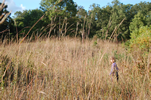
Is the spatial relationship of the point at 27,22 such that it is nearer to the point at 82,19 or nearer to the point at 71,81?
the point at 82,19

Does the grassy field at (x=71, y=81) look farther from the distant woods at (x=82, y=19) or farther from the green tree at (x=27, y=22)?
the green tree at (x=27, y=22)

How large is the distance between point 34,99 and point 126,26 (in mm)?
30309

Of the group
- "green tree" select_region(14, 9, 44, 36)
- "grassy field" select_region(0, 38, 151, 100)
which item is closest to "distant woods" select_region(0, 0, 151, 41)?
"green tree" select_region(14, 9, 44, 36)

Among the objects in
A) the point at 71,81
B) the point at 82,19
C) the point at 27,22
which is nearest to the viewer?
the point at 71,81

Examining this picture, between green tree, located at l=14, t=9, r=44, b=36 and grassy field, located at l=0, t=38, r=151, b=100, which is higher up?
green tree, located at l=14, t=9, r=44, b=36

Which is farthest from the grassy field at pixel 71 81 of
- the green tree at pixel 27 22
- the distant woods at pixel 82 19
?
the green tree at pixel 27 22

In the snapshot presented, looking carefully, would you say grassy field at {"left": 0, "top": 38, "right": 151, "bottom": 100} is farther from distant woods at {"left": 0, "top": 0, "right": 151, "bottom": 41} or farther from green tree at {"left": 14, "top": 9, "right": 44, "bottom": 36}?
green tree at {"left": 14, "top": 9, "right": 44, "bottom": 36}

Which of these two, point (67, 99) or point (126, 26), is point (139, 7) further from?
point (67, 99)

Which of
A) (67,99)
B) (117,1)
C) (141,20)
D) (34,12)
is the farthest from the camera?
(117,1)

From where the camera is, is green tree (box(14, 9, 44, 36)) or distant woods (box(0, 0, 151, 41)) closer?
distant woods (box(0, 0, 151, 41))

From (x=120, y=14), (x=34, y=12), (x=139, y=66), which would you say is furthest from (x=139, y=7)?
(x=139, y=66)

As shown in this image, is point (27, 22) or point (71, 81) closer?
point (71, 81)

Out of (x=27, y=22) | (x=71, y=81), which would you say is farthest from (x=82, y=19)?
(x=27, y=22)

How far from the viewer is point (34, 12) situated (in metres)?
26.9
